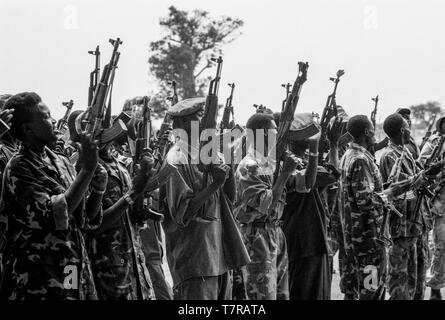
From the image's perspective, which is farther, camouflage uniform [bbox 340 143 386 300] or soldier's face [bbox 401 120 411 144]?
soldier's face [bbox 401 120 411 144]

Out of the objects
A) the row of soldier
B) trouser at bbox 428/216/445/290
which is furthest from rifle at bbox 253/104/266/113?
trouser at bbox 428/216/445/290

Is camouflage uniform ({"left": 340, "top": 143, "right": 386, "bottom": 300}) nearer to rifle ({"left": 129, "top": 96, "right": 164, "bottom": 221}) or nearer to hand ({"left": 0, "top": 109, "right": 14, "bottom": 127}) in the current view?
rifle ({"left": 129, "top": 96, "right": 164, "bottom": 221})

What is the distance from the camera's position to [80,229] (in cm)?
533

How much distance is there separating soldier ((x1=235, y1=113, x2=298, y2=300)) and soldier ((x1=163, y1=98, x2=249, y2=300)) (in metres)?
0.46

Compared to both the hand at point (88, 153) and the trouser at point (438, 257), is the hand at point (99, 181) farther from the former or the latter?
the trouser at point (438, 257)

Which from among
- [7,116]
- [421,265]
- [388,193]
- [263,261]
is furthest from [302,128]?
[7,116]

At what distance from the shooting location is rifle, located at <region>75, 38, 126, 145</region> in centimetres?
533

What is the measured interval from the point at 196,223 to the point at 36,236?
6.42 feet

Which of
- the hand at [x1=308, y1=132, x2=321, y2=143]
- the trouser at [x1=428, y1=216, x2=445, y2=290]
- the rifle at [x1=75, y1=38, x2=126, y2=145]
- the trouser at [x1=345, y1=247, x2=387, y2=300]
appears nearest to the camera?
the rifle at [x1=75, y1=38, x2=126, y2=145]

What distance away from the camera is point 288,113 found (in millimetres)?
7867

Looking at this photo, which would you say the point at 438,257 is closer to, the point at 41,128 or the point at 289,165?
the point at 289,165

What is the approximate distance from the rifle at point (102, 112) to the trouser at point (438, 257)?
18.8 ft
